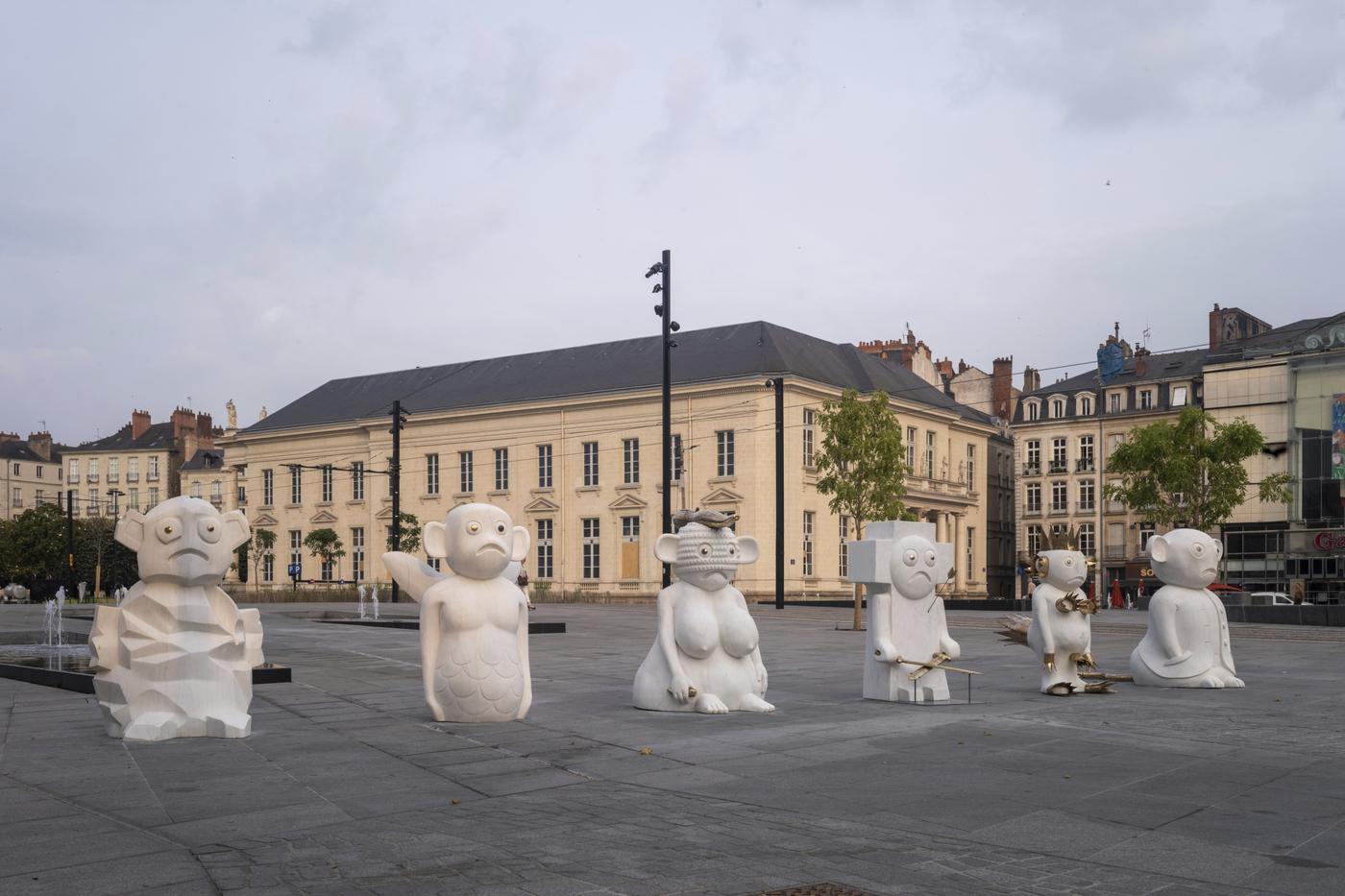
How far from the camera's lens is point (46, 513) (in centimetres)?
7569

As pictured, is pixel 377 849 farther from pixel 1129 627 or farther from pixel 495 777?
pixel 1129 627

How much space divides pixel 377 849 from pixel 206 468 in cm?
9351

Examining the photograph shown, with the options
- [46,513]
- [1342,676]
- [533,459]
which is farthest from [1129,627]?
[46,513]

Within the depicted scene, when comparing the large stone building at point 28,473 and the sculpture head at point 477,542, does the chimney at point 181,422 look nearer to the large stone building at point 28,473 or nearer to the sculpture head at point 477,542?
the large stone building at point 28,473

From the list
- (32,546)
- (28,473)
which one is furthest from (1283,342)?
(28,473)

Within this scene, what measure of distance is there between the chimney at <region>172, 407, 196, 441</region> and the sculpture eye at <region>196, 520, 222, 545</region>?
304 ft

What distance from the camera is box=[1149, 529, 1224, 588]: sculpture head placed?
15344mm

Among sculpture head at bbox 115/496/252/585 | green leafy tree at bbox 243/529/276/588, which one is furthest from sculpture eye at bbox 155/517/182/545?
green leafy tree at bbox 243/529/276/588

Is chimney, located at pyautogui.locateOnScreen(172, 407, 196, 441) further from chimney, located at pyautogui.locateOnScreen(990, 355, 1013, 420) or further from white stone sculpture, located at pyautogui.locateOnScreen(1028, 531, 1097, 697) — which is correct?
white stone sculpture, located at pyautogui.locateOnScreen(1028, 531, 1097, 697)

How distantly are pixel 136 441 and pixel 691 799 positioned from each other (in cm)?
10060

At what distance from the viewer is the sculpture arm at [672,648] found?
12.3 metres

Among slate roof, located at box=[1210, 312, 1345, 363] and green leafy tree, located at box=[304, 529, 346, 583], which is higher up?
slate roof, located at box=[1210, 312, 1345, 363]

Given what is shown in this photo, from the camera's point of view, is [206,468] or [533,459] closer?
[533,459]

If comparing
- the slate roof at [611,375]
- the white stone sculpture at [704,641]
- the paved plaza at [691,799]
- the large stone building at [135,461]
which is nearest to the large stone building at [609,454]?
the slate roof at [611,375]
